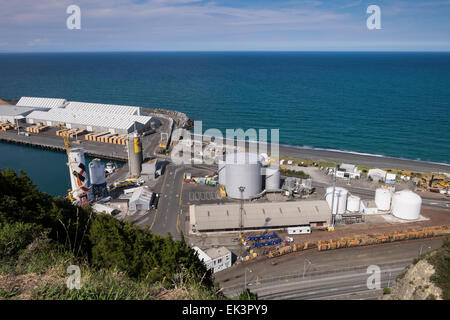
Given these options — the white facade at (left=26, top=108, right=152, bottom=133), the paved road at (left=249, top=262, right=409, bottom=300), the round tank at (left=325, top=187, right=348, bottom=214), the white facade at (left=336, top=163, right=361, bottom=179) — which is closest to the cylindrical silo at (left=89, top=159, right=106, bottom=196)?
the paved road at (left=249, top=262, right=409, bottom=300)

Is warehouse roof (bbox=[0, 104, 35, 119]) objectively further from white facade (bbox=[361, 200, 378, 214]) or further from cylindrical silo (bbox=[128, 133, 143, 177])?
white facade (bbox=[361, 200, 378, 214])

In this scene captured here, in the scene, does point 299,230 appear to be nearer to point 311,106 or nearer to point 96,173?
point 96,173

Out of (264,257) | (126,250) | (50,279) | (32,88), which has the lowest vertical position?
(264,257)

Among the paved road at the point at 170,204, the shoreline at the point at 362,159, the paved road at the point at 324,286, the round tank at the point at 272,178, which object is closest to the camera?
the paved road at the point at 324,286

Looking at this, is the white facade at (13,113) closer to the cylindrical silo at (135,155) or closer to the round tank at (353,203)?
the cylindrical silo at (135,155)

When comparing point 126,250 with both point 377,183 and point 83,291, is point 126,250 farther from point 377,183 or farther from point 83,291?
point 377,183

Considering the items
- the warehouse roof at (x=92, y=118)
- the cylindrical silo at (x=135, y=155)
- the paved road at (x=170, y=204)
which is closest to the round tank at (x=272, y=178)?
the paved road at (x=170, y=204)
